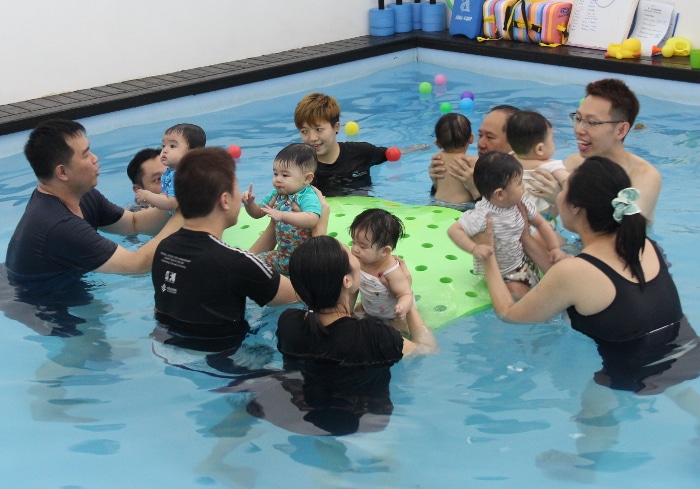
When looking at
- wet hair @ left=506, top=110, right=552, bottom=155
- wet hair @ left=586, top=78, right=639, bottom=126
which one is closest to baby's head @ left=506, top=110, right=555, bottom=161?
wet hair @ left=506, top=110, right=552, bottom=155

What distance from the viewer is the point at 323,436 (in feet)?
11.9

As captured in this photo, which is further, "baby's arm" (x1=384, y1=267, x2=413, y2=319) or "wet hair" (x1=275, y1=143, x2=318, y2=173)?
"wet hair" (x1=275, y1=143, x2=318, y2=173)

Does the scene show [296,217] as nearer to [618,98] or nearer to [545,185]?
[545,185]

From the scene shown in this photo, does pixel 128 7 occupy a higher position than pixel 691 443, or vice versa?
pixel 128 7

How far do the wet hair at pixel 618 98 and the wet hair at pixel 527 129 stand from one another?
0.35 meters

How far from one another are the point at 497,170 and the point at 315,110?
1.86 metres

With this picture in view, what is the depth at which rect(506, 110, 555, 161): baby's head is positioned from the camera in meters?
4.80

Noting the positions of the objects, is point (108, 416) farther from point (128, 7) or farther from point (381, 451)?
point (128, 7)

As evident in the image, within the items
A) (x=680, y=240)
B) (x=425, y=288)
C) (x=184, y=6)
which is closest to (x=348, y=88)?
(x=184, y=6)

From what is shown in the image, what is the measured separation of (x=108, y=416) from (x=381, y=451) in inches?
50.5

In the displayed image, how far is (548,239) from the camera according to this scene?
464 centimetres

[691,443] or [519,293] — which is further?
[519,293]

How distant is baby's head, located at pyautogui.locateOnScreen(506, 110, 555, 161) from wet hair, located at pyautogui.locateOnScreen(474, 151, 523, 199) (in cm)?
60

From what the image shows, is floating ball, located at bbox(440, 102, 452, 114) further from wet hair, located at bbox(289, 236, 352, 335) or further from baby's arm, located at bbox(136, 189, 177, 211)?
wet hair, located at bbox(289, 236, 352, 335)
